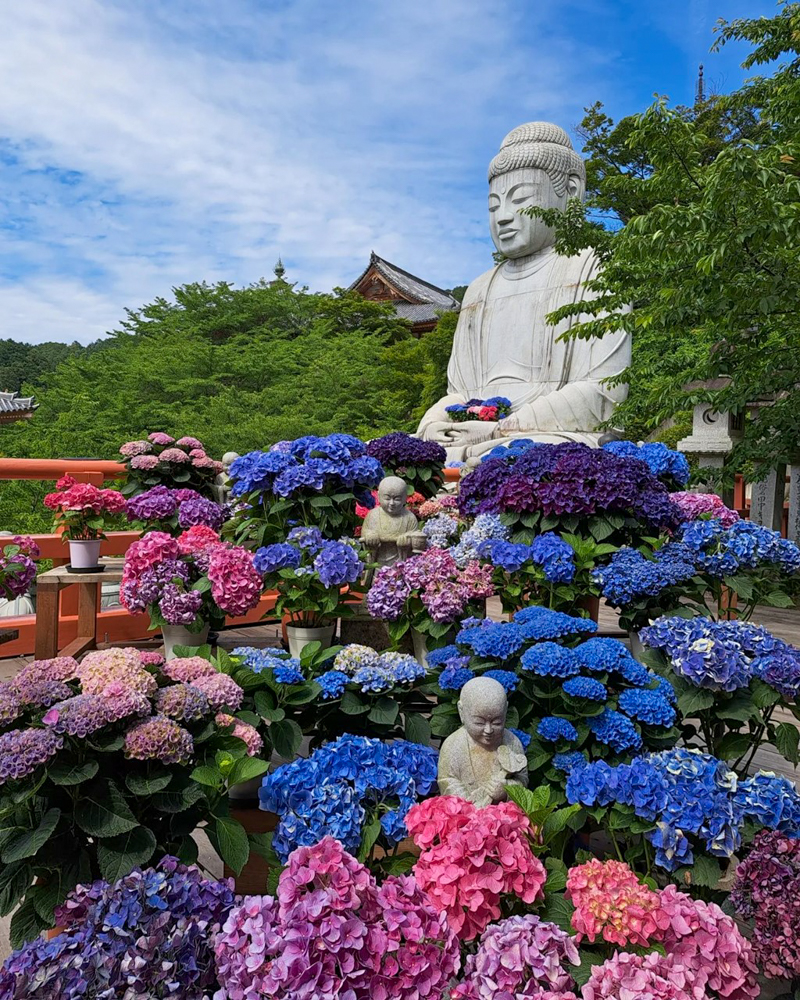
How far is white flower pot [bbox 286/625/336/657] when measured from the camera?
7.62ft

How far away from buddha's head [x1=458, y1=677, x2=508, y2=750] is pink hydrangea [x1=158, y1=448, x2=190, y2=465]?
2.15 m

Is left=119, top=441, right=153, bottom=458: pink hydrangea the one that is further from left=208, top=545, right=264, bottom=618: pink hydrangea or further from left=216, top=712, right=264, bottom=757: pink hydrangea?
left=216, top=712, right=264, bottom=757: pink hydrangea

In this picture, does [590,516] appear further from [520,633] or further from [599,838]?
[599,838]

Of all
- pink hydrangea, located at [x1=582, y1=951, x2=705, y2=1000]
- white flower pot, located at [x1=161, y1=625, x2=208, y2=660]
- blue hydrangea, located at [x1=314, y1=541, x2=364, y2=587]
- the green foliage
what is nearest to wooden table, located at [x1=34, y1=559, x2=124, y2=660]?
white flower pot, located at [x1=161, y1=625, x2=208, y2=660]

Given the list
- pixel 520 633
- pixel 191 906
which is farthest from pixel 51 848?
pixel 520 633

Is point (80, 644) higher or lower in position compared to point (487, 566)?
lower

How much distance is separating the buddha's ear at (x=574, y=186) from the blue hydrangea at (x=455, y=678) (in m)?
5.33

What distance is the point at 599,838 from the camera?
1.89 metres

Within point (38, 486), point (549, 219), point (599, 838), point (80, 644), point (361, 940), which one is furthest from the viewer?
point (38, 486)

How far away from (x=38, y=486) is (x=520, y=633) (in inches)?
394

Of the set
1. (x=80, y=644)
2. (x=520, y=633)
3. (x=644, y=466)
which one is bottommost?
(x=80, y=644)

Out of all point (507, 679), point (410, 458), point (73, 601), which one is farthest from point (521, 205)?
point (507, 679)

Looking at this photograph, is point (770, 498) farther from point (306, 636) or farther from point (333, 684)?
point (333, 684)

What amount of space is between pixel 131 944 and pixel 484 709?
726mm
